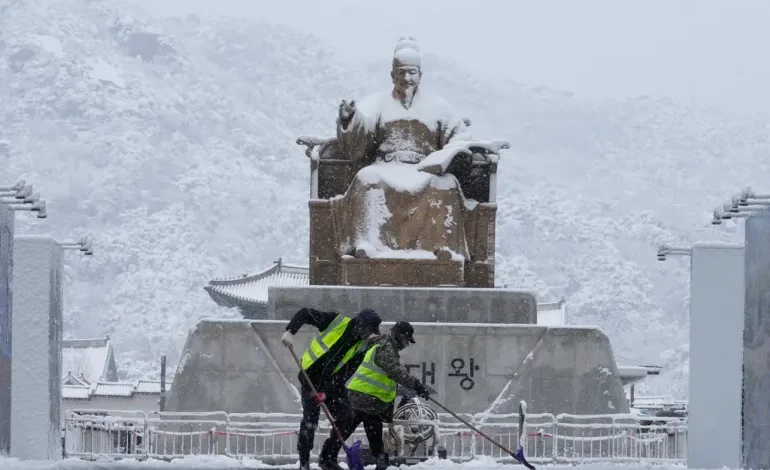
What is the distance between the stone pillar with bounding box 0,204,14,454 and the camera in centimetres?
883

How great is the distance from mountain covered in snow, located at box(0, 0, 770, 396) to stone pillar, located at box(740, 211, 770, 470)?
62.7m

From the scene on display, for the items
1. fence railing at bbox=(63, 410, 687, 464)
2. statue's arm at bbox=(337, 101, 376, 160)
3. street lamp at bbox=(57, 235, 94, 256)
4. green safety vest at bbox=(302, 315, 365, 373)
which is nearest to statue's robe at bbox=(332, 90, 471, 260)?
statue's arm at bbox=(337, 101, 376, 160)

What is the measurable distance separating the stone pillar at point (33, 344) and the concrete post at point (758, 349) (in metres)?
4.83

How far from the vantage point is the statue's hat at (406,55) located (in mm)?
12133

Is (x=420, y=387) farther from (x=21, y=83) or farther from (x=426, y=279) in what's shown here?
(x=21, y=83)

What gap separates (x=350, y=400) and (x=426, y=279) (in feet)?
12.7

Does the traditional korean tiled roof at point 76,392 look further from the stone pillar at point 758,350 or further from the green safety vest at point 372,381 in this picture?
the green safety vest at point 372,381

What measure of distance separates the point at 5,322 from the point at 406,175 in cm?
368

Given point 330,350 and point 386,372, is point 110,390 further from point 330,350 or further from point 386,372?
point 386,372

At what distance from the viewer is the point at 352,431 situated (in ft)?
25.6

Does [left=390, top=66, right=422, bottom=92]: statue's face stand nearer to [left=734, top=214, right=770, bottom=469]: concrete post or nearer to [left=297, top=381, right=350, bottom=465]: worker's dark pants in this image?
[left=734, top=214, right=770, bottom=469]: concrete post

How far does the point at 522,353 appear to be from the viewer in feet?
36.6

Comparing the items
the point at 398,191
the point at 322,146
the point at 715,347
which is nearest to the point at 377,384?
the point at 715,347

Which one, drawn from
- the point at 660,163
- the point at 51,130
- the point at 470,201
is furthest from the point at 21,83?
the point at 470,201
